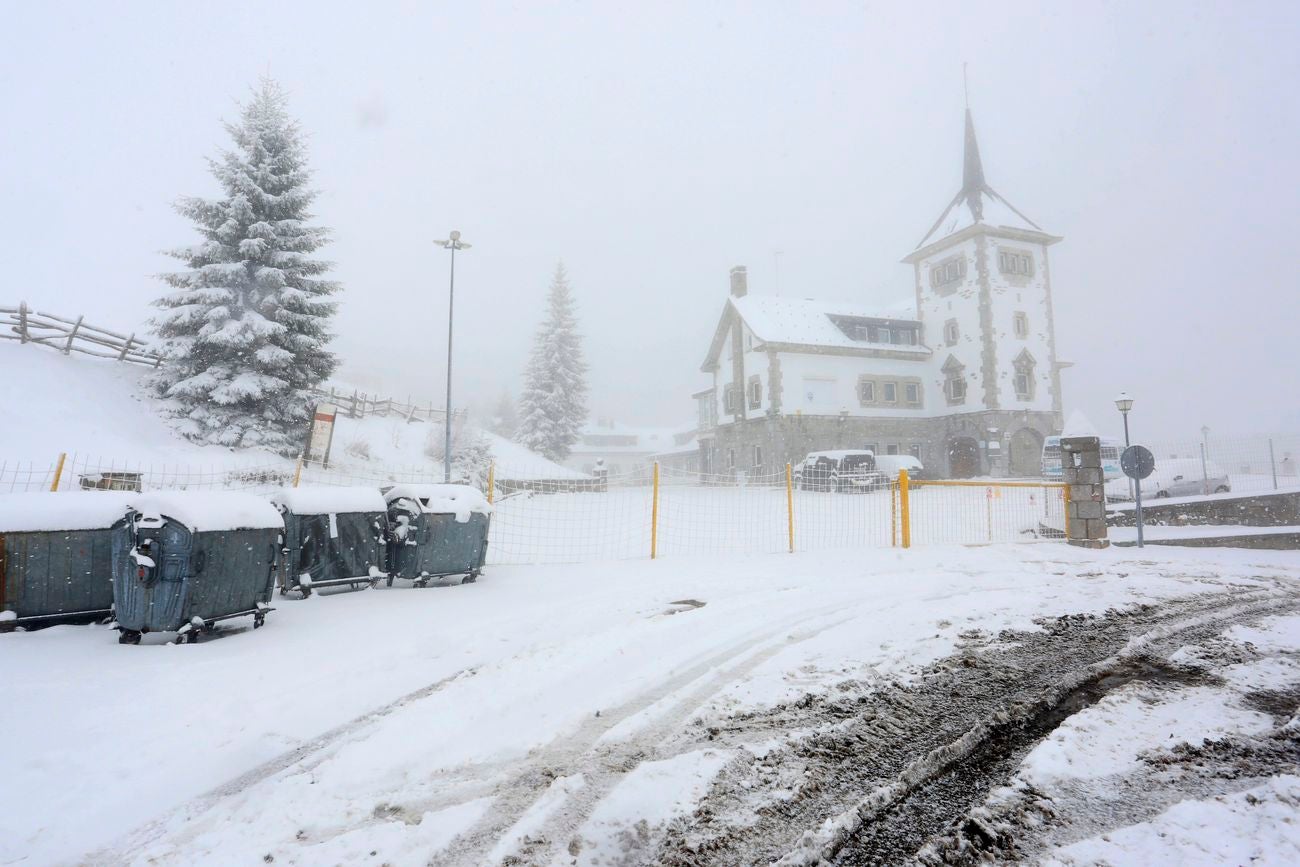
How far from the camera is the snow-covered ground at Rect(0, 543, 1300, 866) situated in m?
2.52

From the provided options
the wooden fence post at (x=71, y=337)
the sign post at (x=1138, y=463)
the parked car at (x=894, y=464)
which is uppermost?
the wooden fence post at (x=71, y=337)

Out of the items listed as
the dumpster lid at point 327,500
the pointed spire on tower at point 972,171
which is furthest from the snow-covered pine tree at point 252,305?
the pointed spire on tower at point 972,171

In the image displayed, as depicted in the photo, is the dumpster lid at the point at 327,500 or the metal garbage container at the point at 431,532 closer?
the dumpster lid at the point at 327,500

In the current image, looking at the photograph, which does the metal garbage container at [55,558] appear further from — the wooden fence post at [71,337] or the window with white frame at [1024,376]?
the window with white frame at [1024,376]

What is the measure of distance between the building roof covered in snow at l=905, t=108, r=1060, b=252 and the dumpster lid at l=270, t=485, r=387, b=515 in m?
36.4

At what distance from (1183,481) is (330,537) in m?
24.7

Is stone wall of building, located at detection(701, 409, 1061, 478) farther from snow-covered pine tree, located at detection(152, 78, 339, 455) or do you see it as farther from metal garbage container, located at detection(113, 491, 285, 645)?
metal garbage container, located at detection(113, 491, 285, 645)

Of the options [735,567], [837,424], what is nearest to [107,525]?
[735,567]

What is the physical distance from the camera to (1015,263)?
115ft

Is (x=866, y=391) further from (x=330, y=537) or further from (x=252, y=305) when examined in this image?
(x=330, y=537)

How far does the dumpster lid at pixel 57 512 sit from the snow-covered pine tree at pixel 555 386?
99.9 feet

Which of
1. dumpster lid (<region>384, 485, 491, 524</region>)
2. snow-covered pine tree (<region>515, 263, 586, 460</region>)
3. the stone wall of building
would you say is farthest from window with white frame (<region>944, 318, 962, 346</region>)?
dumpster lid (<region>384, 485, 491, 524</region>)

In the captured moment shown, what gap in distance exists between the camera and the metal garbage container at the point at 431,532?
8195 millimetres

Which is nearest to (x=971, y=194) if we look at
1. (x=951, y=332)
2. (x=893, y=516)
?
(x=951, y=332)
